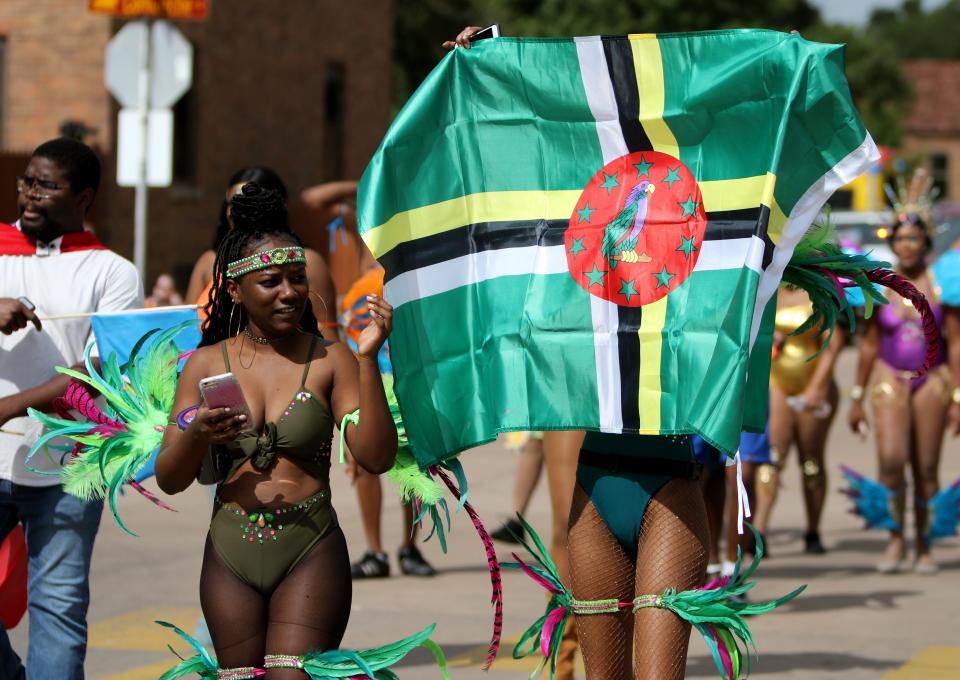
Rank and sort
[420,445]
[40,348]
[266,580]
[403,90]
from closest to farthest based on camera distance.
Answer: [266,580] → [420,445] → [40,348] → [403,90]

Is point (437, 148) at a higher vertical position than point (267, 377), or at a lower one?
higher

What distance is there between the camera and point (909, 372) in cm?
997

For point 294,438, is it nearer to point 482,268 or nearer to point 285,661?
point 285,661

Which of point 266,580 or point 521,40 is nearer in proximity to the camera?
point 266,580

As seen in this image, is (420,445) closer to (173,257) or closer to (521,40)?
(521,40)

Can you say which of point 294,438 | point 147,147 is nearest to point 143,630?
point 294,438

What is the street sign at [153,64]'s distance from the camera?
13.0 meters

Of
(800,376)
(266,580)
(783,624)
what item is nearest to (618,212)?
(266,580)

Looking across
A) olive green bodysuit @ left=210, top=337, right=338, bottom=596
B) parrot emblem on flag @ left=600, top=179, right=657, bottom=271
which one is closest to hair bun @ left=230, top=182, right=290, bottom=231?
olive green bodysuit @ left=210, top=337, right=338, bottom=596

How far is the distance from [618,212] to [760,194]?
43 cm

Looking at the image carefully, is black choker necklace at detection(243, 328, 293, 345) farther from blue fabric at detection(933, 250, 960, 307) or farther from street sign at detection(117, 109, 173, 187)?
street sign at detection(117, 109, 173, 187)

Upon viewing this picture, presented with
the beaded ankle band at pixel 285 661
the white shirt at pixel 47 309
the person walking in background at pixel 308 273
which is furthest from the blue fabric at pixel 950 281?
the beaded ankle band at pixel 285 661

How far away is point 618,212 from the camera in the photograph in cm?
513

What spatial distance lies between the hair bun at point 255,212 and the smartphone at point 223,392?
0.59 metres
